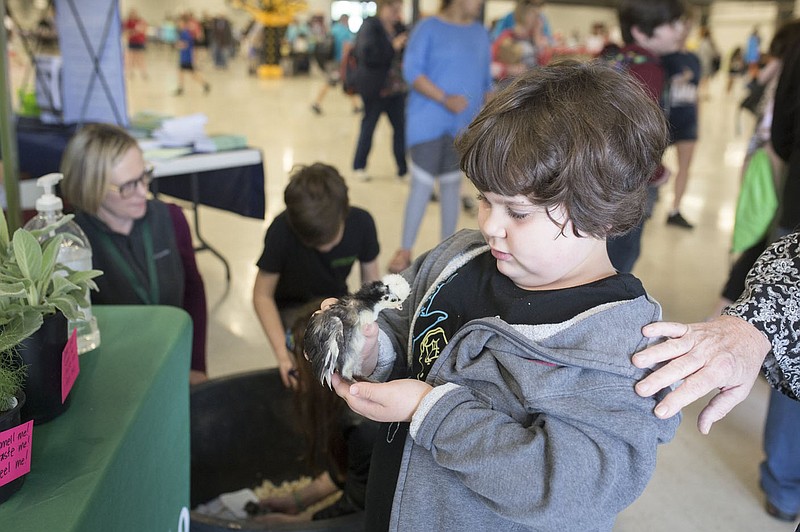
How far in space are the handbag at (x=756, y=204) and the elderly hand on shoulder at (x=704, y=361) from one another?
195 cm

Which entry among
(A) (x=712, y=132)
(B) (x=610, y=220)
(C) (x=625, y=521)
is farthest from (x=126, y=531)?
(A) (x=712, y=132)

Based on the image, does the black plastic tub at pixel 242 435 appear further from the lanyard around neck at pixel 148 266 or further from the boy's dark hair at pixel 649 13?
the boy's dark hair at pixel 649 13

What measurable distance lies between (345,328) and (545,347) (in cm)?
26

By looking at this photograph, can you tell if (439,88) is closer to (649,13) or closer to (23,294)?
(649,13)

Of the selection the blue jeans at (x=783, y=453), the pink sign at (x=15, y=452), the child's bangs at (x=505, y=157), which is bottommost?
the blue jeans at (x=783, y=453)

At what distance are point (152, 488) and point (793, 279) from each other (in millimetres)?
1123

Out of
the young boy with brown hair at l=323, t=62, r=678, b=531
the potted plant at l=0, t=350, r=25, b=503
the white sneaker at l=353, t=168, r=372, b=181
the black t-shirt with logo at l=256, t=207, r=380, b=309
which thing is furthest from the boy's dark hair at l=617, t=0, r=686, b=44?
the white sneaker at l=353, t=168, r=372, b=181

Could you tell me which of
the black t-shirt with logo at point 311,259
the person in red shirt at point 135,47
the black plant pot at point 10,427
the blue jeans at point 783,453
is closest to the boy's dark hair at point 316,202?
the black t-shirt with logo at point 311,259

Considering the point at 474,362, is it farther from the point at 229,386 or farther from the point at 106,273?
the point at 106,273

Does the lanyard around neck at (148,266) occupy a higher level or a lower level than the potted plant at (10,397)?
lower

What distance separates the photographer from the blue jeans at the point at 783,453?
2.08m

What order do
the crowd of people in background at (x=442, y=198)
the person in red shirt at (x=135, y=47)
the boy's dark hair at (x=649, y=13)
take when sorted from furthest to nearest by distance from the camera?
the person in red shirt at (x=135, y=47)
the boy's dark hair at (x=649, y=13)
the crowd of people in background at (x=442, y=198)

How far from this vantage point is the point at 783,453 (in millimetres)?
2117

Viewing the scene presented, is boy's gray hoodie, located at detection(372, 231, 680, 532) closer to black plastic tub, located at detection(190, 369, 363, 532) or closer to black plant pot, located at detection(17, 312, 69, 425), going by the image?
black plant pot, located at detection(17, 312, 69, 425)
